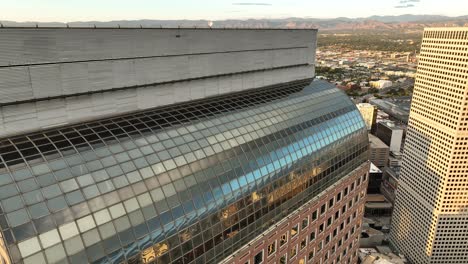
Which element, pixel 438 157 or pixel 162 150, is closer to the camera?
pixel 162 150

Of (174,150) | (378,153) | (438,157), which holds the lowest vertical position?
(378,153)

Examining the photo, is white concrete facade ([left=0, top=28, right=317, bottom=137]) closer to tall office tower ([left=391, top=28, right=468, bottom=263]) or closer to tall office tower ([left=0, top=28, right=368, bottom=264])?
tall office tower ([left=0, top=28, right=368, bottom=264])

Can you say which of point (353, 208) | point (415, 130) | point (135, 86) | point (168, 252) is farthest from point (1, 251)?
point (415, 130)

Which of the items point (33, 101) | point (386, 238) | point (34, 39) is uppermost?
point (34, 39)

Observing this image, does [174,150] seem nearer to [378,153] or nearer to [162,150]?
[162,150]

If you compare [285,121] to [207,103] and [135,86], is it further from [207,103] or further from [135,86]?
[135,86]

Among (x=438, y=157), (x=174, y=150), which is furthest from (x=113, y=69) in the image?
(x=438, y=157)
